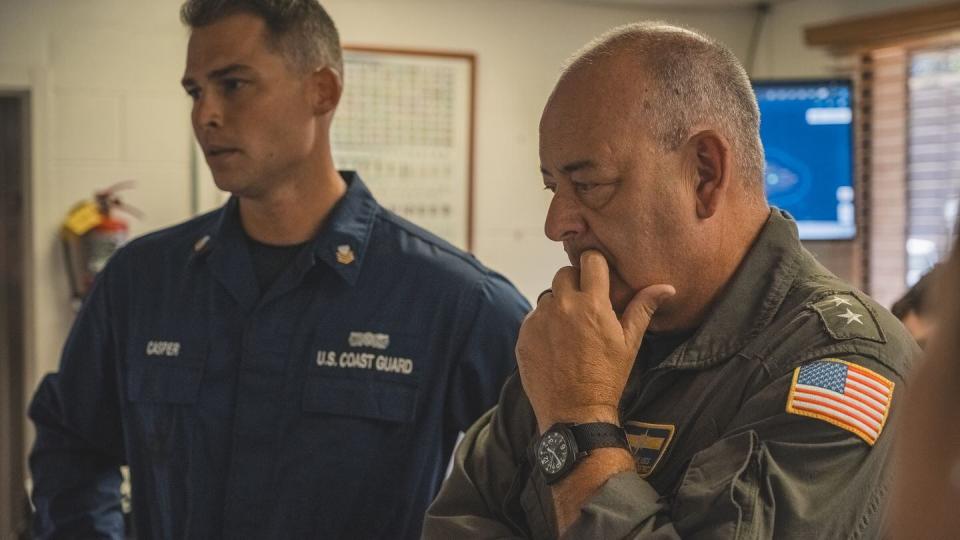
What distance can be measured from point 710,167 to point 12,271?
3.49 metres

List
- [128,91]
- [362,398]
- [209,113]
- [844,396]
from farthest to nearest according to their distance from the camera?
[128,91], [209,113], [362,398], [844,396]

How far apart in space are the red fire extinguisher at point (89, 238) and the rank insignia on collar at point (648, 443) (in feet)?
9.93

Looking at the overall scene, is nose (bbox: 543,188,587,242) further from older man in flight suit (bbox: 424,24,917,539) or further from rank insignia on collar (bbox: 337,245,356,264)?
rank insignia on collar (bbox: 337,245,356,264)

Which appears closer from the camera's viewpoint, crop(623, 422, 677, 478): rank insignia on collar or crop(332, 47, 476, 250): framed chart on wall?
crop(623, 422, 677, 478): rank insignia on collar

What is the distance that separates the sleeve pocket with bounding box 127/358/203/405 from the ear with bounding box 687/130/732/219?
925 mm

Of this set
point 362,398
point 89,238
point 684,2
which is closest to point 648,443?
A: point 362,398

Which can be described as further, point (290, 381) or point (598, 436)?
point (290, 381)

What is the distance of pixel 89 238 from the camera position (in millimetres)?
3795

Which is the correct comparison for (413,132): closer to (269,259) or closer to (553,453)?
(269,259)

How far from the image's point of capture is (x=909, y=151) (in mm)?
4086

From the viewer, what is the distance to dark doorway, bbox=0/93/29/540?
3.95 m

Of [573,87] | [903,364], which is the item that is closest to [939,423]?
[903,364]

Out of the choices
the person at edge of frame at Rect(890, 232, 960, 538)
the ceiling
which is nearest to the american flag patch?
the person at edge of frame at Rect(890, 232, 960, 538)

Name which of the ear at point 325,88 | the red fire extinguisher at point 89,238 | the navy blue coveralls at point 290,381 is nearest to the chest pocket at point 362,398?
the navy blue coveralls at point 290,381
